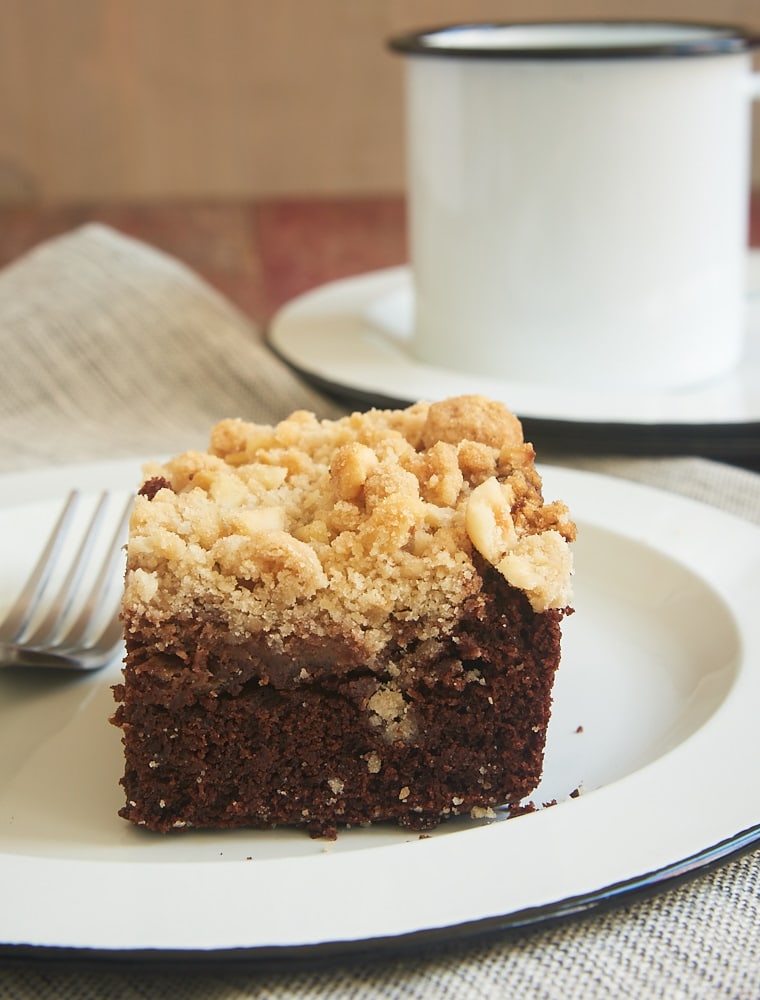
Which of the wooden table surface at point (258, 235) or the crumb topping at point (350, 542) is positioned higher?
the crumb topping at point (350, 542)

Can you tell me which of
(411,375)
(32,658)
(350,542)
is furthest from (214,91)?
(350,542)

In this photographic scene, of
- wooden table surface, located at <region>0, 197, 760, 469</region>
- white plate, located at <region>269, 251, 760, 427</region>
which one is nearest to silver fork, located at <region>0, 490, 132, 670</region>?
white plate, located at <region>269, 251, 760, 427</region>

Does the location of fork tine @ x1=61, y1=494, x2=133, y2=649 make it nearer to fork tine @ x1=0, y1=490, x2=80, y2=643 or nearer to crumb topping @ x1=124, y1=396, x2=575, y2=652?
fork tine @ x1=0, y1=490, x2=80, y2=643

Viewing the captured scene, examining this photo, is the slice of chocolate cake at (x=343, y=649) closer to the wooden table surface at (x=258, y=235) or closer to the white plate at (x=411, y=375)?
the white plate at (x=411, y=375)

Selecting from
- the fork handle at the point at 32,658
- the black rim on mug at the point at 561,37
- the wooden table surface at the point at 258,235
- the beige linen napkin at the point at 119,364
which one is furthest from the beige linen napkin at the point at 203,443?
the wooden table surface at the point at 258,235

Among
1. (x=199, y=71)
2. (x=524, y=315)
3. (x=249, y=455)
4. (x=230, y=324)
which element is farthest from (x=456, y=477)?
(x=199, y=71)

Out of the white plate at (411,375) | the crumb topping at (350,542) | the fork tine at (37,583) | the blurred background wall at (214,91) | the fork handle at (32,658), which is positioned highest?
the blurred background wall at (214,91)

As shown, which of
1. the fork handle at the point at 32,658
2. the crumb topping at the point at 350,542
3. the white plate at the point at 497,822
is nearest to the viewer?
the white plate at the point at 497,822

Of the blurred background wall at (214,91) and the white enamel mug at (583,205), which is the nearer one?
the white enamel mug at (583,205)
